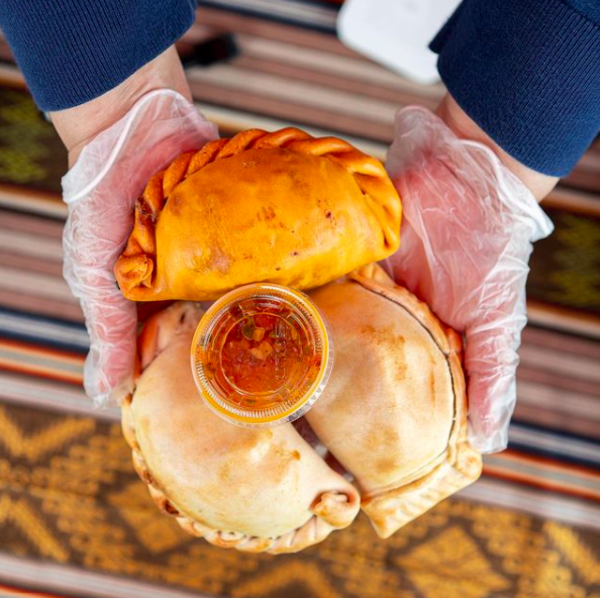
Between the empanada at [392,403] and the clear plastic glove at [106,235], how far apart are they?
271 millimetres

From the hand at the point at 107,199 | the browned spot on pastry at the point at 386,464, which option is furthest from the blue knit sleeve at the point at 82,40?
the browned spot on pastry at the point at 386,464

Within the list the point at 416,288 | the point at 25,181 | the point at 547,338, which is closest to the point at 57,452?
the point at 25,181

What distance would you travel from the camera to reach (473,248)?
0.84 meters

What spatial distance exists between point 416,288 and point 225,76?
673mm

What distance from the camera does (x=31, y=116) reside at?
1251mm

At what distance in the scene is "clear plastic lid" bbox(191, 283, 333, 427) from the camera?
66cm

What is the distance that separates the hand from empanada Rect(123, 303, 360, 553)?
5 centimetres

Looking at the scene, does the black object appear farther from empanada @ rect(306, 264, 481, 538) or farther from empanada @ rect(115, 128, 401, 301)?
empanada @ rect(306, 264, 481, 538)

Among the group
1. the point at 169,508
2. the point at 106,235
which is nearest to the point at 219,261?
the point at 106,235

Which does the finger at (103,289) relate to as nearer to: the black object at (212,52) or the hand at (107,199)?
the hand at (107,199)

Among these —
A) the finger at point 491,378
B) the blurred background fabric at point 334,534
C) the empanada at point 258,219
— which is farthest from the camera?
the blurred background fabric at point 334,534

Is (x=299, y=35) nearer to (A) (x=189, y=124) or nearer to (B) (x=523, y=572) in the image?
(A) (x=189, y=124)

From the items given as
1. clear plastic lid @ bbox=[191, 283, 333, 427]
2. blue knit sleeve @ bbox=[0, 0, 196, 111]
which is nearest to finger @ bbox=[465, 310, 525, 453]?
clear plastic lid @ bbox=[191, 283, 333, 427]

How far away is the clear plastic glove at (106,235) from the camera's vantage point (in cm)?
80
